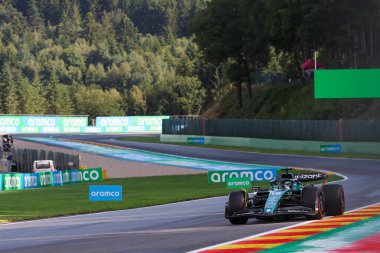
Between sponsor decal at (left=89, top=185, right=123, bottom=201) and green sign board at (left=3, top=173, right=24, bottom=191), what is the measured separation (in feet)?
52.9

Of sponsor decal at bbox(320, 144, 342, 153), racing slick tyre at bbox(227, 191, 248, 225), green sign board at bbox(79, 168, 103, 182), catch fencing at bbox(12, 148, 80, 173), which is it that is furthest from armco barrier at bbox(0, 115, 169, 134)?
racing slick tyre at bbox(227, 191, 248, 225)

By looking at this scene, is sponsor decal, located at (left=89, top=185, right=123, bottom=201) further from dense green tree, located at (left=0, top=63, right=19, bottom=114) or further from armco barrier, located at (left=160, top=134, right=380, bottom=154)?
dense green tree, located at (left=0, top=63, right=19, bottom=114)

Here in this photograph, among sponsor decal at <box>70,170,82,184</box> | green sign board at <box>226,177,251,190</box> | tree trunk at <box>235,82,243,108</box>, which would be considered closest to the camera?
green sign board at <box>226,177,251,190</box>

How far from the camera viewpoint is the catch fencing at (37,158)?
61897 millimetres

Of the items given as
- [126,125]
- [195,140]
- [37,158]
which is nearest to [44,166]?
[37,158]

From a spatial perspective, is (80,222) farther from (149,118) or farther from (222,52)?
(149,118)

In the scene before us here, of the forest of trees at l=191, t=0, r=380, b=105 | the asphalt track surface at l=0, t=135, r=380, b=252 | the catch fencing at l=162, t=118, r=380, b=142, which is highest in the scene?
the forest of trees at l=191, t=0, r=380, b=105

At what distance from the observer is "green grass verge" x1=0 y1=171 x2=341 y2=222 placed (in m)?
30.2

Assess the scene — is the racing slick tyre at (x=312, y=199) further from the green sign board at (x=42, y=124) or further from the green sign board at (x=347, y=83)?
the green sign board at (x=42, y=124)

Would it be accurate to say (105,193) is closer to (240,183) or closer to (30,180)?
(240,183)

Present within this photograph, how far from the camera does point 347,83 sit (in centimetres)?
7275

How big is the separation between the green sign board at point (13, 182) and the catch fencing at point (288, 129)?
28.9 m

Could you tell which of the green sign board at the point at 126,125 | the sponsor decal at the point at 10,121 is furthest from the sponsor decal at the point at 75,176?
the green sign board at the point at 126,125

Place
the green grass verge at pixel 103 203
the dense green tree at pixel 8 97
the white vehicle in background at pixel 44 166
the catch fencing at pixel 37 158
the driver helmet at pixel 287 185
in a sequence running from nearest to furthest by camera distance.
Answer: the driver helmet at pixel 287 185
the green grass verge at pixel 103 203
the white vehicle in background at pixel 44 166
the catch fencing at pixel 37 158
the dense green tree at pixel 8 97
